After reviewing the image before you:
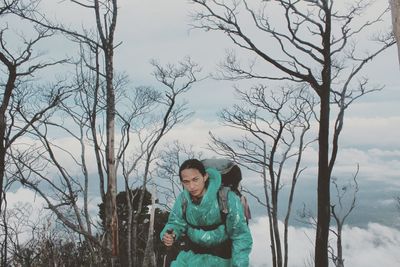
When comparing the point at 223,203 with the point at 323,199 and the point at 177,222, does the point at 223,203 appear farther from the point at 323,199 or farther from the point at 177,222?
the point at 323,199

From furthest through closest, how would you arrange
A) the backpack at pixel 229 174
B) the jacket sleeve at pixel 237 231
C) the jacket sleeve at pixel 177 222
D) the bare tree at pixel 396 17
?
the backpack at pixel 229 174
the jacket sleeve at pixel 177 222
the jacket sleeve at pixel 237 231
the bare tree at pixel 396 17

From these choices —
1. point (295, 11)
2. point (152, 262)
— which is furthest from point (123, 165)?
point (295, 11)

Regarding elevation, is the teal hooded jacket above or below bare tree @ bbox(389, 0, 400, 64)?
below

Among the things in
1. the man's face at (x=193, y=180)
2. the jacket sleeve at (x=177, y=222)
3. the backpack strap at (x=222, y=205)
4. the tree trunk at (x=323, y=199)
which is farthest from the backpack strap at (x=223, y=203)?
the tree trunk at (x=323, y=199)

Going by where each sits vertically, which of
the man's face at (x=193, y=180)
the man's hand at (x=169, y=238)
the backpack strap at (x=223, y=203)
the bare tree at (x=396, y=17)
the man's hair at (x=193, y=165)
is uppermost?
the bare tree at (x=396, y=17)

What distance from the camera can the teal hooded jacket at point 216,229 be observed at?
10.1 feet

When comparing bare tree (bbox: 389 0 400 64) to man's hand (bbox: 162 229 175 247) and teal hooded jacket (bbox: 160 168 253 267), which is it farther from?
man's hand (bbox: 162 229 175 247)

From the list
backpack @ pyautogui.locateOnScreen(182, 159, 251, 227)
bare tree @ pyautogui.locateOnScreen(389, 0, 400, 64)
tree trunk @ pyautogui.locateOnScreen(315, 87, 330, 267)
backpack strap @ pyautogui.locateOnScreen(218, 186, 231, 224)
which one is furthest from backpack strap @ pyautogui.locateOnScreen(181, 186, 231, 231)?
tree trunk @ pyautogui.locateOnScreen(315, 87, 330, 267)

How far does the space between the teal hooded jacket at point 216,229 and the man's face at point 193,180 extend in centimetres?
6

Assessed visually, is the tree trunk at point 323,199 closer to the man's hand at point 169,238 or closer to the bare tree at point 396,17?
the man's hand at point 169,238

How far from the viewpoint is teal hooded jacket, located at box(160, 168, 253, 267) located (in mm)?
3064

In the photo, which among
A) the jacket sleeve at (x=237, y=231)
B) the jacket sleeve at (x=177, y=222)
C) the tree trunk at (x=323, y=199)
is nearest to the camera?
the jacket sleeve at (x=237, y=231)

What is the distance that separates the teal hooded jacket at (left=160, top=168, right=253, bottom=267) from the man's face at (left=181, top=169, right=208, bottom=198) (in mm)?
61

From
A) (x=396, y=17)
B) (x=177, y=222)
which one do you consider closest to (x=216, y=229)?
(x=177, y=222)
